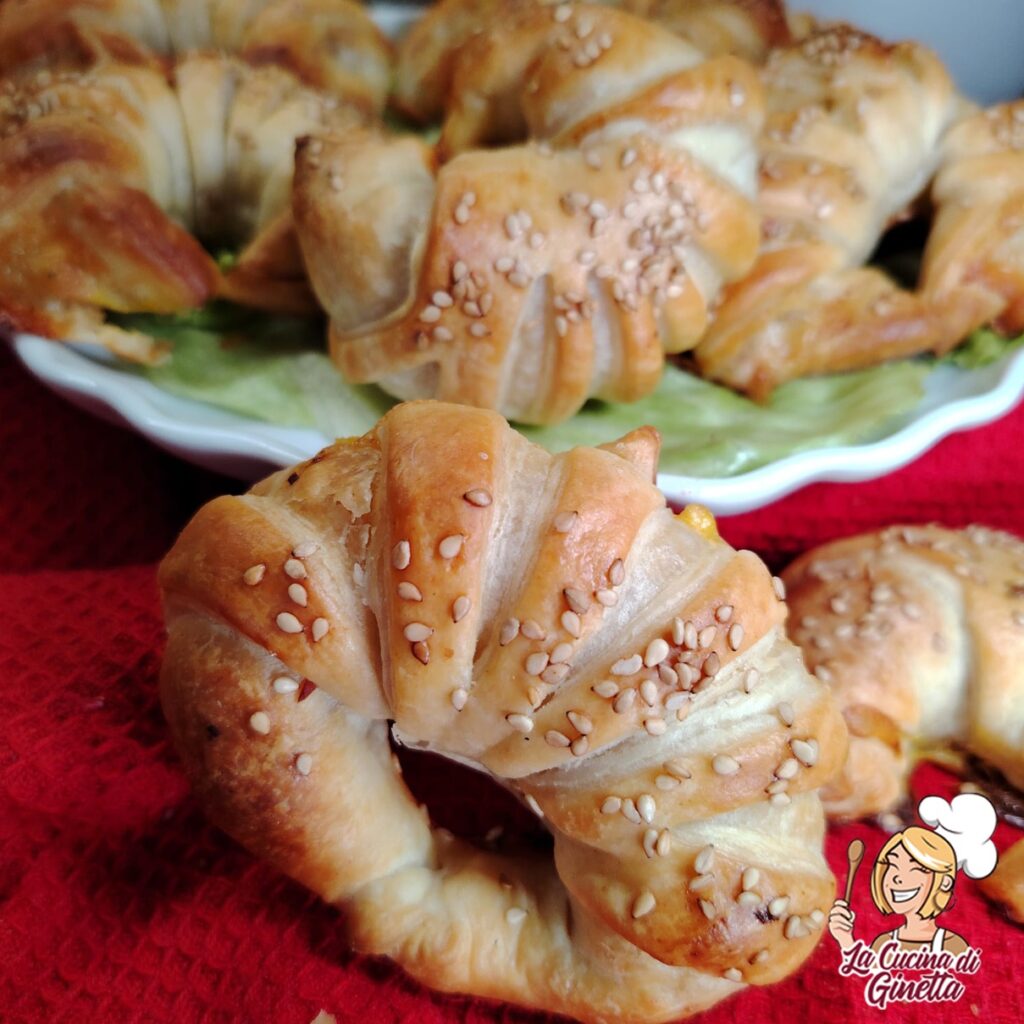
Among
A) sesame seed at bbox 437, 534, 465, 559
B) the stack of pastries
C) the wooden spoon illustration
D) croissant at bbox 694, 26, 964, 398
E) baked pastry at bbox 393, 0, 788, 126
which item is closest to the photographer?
sesame seed at bbox 437, 534, 465, 559

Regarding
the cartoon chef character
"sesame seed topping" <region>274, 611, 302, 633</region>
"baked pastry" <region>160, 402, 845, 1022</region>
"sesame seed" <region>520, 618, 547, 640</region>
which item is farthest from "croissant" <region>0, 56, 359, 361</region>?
the cartoon chef character

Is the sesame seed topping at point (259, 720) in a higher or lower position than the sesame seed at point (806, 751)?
higher

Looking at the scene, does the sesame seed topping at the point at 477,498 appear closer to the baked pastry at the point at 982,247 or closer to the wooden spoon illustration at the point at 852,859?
the wooden spoon illustration at the point at 852,859

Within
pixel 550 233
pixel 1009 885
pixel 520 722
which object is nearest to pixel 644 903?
pixel 520 722

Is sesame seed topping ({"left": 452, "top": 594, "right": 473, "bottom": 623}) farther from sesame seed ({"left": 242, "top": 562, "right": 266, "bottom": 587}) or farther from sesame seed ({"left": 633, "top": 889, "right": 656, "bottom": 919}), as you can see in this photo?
sesame seed ({"left": 633, "top": 889, "right": 656, "bottom": 919})

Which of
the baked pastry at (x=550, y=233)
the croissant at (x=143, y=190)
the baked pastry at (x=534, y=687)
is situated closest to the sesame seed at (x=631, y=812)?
the baked pastry at (x=534, y=687)

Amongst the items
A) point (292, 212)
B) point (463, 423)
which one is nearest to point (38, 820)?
point (463, 423)

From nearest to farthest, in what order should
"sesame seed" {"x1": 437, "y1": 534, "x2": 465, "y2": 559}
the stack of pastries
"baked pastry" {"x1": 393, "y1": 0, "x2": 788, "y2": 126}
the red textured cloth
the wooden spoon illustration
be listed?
"sesame seed" {"x1": 437, "y1": 534, "x2": 465, "y2": 559}
the red textured cloth
the wooden spoon illustration
the stack of pastries
"baked pastry" {"x1": 393, "y1": 0, "x2": 788, "y2": 126}
